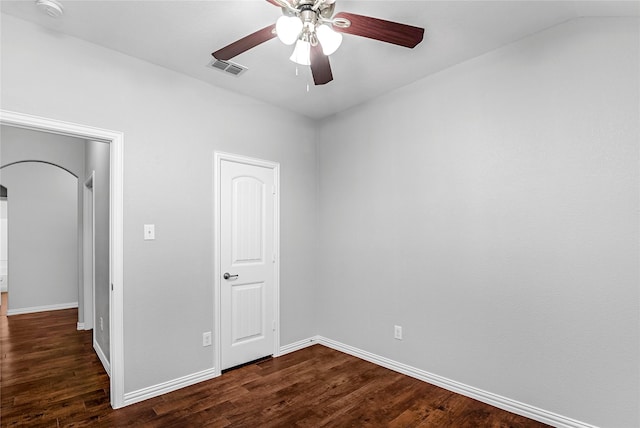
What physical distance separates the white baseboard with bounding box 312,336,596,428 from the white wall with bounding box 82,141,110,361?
2.50 m

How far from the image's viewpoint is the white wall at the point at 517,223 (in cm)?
204

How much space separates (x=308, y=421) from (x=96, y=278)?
2944 mm

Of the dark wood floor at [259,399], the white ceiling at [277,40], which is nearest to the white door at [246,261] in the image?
the dark wood floor at [259,399]

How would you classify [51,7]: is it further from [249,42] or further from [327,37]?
[327,37]

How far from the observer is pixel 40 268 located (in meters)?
5.67

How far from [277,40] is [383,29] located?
1012 mm

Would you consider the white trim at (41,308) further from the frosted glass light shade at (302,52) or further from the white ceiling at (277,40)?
the frosted glass light shade at (302,52)

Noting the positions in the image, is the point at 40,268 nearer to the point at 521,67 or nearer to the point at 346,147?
the point at 346,147

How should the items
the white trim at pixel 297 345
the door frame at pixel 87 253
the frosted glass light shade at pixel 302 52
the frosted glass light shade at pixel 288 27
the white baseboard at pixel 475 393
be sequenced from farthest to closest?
the door frame at pixel 87 253 → the white trim at pixel 297 345 → the white baseboard at pixel 475 393 → the frosted glass light shade at pixel 302 52 → the frosted glass light shade at pixel 288 27

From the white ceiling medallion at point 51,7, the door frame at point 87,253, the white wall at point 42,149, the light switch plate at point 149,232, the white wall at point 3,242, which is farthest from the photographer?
the white wall at point 3,242

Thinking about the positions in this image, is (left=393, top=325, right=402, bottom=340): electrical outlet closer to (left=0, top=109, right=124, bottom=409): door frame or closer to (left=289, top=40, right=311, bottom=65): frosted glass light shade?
(left=0, top=109, right=124, bottom=409): door frame

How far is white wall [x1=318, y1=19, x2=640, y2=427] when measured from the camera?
6.68 feet

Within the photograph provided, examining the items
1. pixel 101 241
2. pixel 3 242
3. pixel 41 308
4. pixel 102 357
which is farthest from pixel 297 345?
pixel 3 242

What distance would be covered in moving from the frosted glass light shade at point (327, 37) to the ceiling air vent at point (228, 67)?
1.26 m
